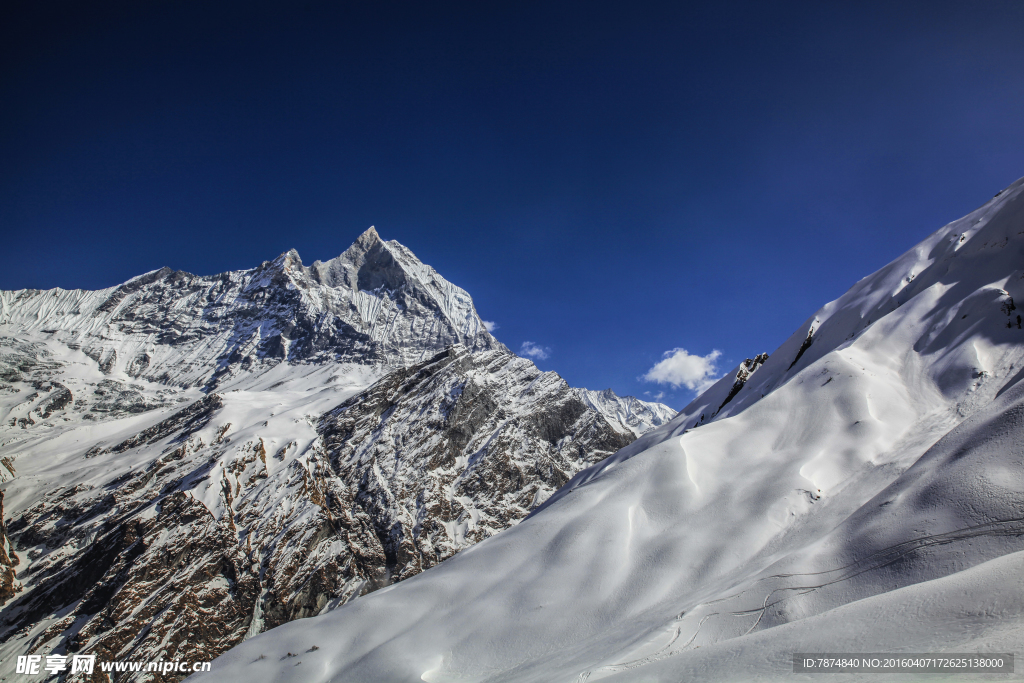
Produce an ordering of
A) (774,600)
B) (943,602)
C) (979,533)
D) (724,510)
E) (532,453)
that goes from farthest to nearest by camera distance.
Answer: (532,453)
(724,510)
(774,600)
(979,533)
(943,602)

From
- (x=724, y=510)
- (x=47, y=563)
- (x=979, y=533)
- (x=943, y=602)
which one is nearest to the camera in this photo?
(x=943, y=602)

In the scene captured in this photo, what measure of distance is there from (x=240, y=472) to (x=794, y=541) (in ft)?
290

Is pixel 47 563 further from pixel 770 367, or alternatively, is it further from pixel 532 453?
pixel 770 367

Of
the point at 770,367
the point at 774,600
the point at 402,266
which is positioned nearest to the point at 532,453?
the point at 770,367

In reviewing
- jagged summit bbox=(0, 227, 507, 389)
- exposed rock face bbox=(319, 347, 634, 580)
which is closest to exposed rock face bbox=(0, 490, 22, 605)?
exposed rock face bbox=(319, 347, 634, 580)

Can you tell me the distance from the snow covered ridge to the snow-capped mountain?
51.1m

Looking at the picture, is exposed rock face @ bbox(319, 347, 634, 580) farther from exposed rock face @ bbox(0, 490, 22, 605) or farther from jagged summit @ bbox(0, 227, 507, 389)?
jagged summit @ bbox(0, 227, 507, 389)

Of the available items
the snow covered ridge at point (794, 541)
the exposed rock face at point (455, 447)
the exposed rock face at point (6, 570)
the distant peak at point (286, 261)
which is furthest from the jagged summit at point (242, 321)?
the snow covered ridge at point (794, 541)

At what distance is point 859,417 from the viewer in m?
21.2

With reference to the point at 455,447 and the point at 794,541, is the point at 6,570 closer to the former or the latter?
the point at 455,447

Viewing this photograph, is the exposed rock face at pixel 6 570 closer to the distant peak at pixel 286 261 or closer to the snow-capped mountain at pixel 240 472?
the snow-capped mountain at pixel 240 472

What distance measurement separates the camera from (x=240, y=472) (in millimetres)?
81125

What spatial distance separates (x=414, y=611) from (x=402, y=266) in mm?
186460

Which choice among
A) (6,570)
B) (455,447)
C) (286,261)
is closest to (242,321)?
(286,261)
